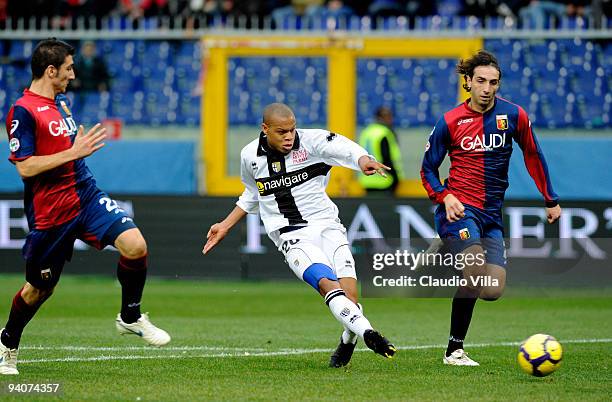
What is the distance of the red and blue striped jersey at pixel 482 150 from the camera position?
8.63 m

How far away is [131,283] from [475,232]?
8.46 feet

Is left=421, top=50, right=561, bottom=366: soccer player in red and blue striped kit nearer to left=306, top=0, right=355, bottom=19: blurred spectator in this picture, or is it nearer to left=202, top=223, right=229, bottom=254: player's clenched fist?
left=202, top=223, right=229, bottom=254: player's clenched fist

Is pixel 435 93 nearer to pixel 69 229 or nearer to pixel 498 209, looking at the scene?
pixel 498 209

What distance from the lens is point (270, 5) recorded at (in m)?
20.2

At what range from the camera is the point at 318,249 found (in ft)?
27.3

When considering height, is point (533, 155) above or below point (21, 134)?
below

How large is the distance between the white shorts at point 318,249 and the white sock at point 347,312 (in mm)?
356

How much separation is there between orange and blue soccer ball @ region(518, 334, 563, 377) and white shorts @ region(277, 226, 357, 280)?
4.71 ft

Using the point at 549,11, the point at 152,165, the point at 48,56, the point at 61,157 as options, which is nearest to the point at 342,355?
the point at 61,157

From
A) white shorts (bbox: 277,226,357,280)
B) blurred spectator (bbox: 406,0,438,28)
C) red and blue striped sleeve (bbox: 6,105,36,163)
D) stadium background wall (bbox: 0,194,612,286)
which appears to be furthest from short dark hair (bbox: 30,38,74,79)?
blurred spectator (bbox: 406,0,438,28)

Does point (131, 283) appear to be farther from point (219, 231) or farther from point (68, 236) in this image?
point (219, 231)

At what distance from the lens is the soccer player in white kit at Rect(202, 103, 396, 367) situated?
26.9 ft

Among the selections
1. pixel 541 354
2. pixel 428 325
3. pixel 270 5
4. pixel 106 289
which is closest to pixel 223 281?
pixel 106 289

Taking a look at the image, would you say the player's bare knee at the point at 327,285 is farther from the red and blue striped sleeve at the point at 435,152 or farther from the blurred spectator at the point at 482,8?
the blurred spectator at the point at 482,8
